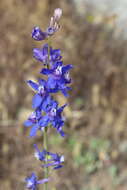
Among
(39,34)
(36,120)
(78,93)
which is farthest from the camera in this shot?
(78,93)

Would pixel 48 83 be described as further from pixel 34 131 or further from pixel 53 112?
pixel 34 131

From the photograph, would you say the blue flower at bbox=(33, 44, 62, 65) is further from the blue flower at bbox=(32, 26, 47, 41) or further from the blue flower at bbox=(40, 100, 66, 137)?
the blue flower at bbox=(40, 100, 66, 137)

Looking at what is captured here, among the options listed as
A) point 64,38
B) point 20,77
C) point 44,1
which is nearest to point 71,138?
point 20,77

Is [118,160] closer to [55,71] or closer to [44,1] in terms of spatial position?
[44,1]

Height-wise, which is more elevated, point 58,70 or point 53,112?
point 58,70

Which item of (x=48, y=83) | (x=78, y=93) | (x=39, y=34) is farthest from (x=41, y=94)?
(x=78, y=93)

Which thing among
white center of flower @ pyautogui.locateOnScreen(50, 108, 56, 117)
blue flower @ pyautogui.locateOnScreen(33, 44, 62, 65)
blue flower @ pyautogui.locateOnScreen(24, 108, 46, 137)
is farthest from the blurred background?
blue flower @ pyautogui.locateOnScreen(33, 44, 62, 65)

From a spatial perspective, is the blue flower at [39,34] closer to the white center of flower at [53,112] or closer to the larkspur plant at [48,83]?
the larkspur plant at [48,83]
